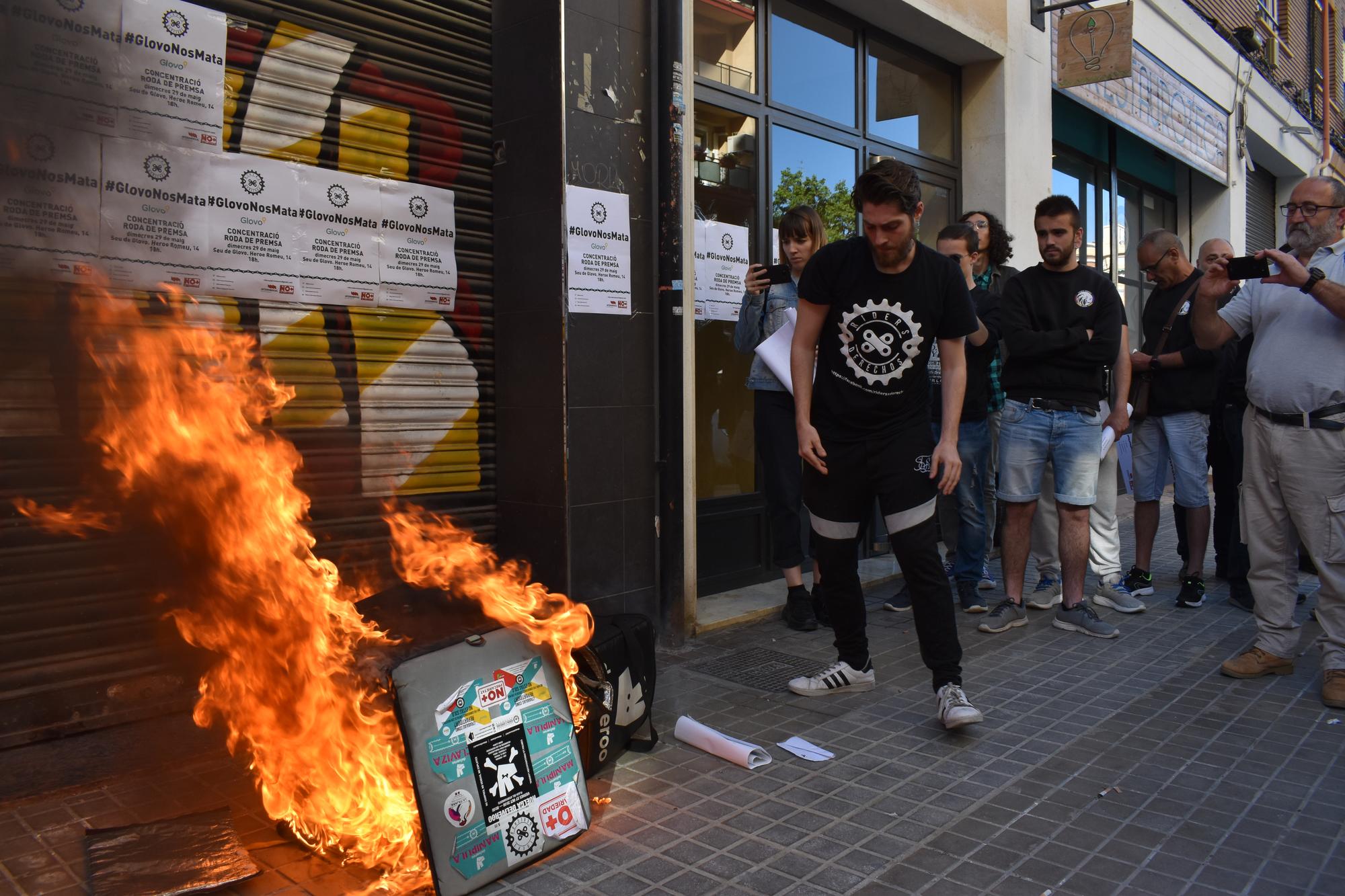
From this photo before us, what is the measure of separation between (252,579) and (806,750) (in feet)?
7.37

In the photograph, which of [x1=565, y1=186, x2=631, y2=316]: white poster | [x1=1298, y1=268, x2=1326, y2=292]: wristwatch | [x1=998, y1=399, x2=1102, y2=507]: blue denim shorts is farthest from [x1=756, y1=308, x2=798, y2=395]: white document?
[x1=1298, y1=268, x2=1326, y2=292]: wristwatch

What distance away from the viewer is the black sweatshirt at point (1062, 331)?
19.2 ft

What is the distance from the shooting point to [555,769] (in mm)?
3154

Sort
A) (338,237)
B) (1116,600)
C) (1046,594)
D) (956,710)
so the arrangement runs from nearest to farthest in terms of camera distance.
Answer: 1. (956,710)
2. (338,237)
3. (1116,600)
4. (1046,594)

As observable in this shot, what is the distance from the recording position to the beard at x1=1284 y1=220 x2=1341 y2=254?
4.73 m

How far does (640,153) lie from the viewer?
18.3 ft

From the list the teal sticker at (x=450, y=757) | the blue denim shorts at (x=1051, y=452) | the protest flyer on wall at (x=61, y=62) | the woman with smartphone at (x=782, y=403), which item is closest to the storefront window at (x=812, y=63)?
the woman with smartphone at (x=782, y=403)

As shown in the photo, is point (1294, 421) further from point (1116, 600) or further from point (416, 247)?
point (416, 247)

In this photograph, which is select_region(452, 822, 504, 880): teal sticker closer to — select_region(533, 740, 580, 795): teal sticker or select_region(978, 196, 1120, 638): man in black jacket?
select_region(533, 740, 580, 795): teal sticker

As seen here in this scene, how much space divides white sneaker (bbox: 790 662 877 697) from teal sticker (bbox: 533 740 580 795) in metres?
1.71

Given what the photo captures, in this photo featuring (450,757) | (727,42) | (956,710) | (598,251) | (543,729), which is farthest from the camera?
(727,42)

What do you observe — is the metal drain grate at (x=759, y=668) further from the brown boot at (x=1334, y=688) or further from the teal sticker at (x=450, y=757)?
the brown boot at (x=1334, y=688)

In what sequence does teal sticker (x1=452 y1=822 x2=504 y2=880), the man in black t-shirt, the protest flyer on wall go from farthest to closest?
1. the man in black t-shirt
2. the protest flyer on wall
3. teal sticker (x1=452 y1=822 x2=504 y2=880)

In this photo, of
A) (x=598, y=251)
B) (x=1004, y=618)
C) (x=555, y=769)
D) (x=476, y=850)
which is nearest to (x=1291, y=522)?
(x=1004, y=618)
